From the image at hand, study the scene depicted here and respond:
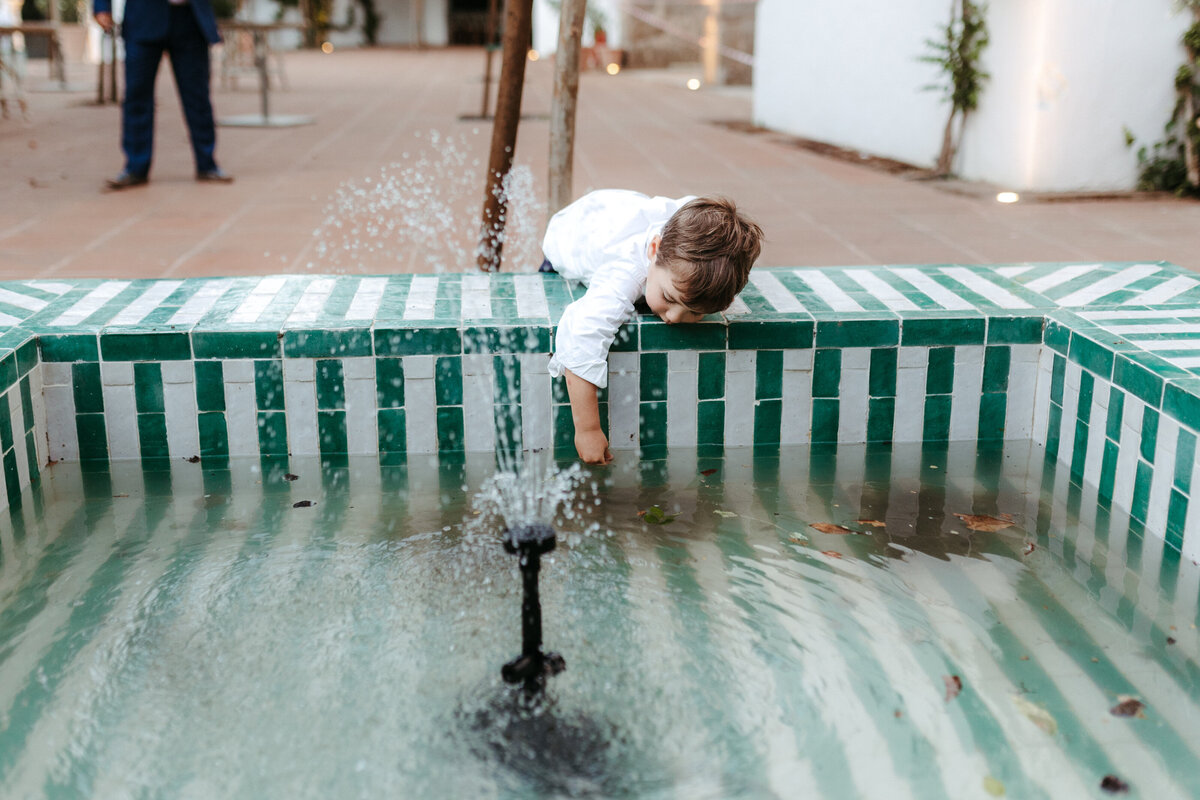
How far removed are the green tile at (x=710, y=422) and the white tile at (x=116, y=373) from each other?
123 cm

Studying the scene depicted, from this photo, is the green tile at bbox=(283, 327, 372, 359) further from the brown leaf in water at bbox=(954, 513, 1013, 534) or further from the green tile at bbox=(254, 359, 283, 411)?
the brown leaf in water at bbox=(954, 513, 1013, 534)

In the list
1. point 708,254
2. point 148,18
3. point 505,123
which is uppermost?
point 148,18

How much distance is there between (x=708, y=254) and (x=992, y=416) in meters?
0.86

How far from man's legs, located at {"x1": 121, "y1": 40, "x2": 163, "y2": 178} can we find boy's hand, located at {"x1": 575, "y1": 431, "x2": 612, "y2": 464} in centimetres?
403

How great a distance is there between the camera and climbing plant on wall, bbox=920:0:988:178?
19.4 ft

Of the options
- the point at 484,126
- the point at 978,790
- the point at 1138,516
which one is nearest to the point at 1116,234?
the point at 1138,516

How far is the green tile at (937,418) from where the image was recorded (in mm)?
2607

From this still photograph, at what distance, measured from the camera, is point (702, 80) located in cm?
1507

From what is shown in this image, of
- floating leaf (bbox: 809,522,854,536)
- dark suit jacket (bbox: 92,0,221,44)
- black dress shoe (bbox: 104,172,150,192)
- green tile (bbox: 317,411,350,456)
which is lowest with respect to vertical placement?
floating leaf (bbox: 809,522,854,536)

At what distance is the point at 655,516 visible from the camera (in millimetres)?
2270

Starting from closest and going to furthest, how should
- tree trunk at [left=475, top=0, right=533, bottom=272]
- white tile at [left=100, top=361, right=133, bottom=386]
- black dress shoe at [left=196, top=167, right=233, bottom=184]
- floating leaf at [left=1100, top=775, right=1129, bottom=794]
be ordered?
floating leaf at [left=1100, top=775, right=1129, bottom=794] → white tile at [left=100, top=361, right=133, bottom=386] → tree trunk at [left=475, top=0, right=533, bottom=272] → black dress shoe at [left=196, top=167, right=233, bottom=184]

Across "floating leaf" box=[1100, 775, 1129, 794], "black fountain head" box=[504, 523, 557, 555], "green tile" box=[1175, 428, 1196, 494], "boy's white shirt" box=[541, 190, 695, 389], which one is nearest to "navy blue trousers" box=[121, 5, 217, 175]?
"boy's white shirt" box=[541, 190, 695, 389]

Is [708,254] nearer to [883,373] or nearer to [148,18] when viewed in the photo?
[883,373]

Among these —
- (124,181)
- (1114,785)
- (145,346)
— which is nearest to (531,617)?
(1114,785)
